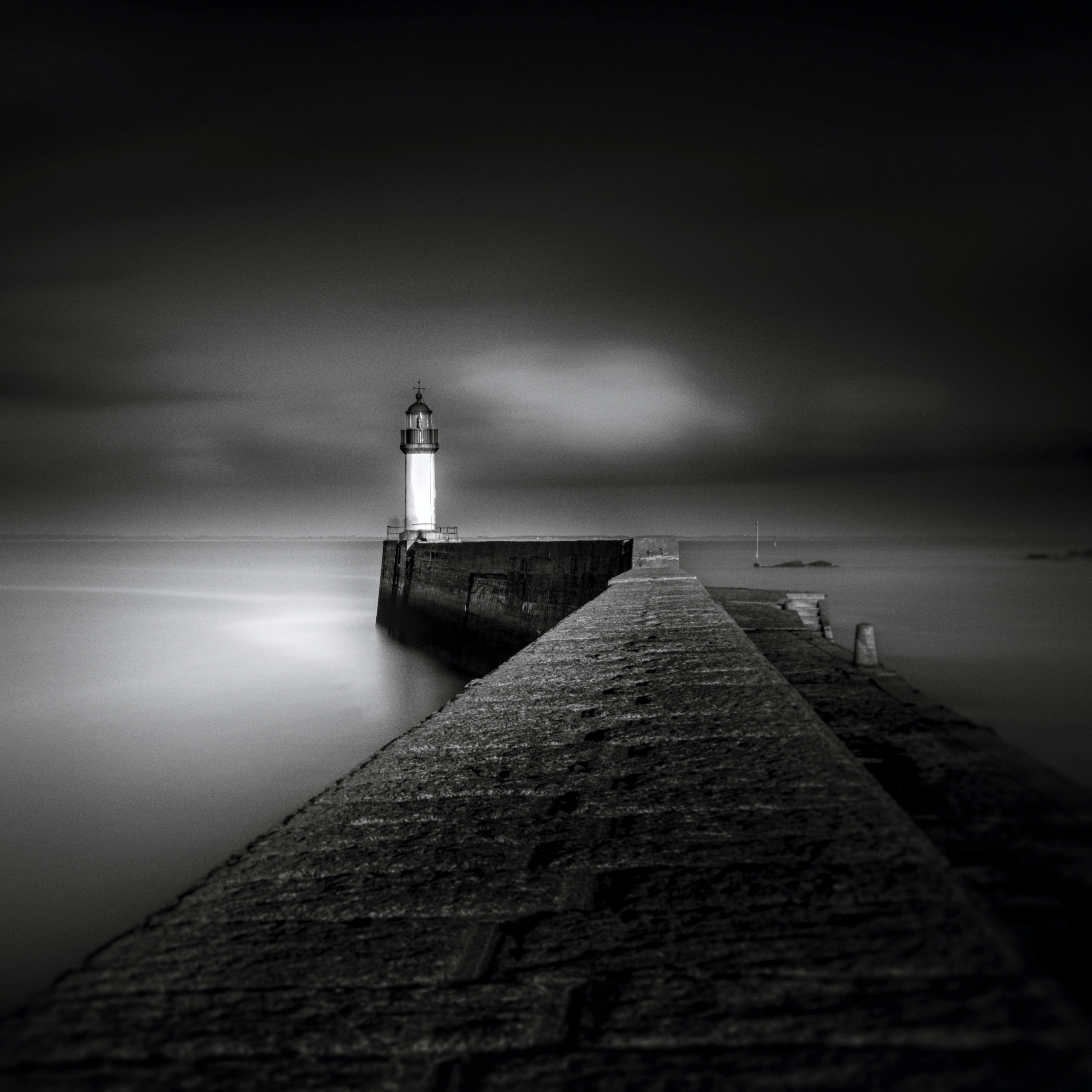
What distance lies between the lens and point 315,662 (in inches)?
607

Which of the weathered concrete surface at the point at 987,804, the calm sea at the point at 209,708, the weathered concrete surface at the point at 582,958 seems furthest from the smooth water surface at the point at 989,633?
the weathered concrete surface at the point at 582,958

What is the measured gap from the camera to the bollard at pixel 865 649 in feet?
15.1

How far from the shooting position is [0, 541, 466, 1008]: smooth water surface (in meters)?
5.52

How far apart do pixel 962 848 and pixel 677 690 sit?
1.09 meters

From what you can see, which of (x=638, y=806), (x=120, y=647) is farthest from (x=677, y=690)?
(x=120, y=647)

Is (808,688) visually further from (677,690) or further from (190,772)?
(190,772)

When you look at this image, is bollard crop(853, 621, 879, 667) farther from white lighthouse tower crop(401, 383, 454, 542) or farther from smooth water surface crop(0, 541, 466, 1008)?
white lighthouse tower crop(401, 383, 454, 542)

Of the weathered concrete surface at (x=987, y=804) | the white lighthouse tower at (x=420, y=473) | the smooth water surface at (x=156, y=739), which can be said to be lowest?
the smooth water surface at (x=156, y=739)

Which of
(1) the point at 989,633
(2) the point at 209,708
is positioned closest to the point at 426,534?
(2) the point at 209,708

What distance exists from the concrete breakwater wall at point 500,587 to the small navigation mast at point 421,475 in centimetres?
289

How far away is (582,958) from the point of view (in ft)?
3.47

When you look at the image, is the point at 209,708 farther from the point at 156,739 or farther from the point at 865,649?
the point at 865,649

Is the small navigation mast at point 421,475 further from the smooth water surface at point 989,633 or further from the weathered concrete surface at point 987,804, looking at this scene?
the weathered concrete surface at point 987,804

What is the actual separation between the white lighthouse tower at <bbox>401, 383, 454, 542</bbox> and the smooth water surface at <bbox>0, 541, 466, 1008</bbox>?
355cm
